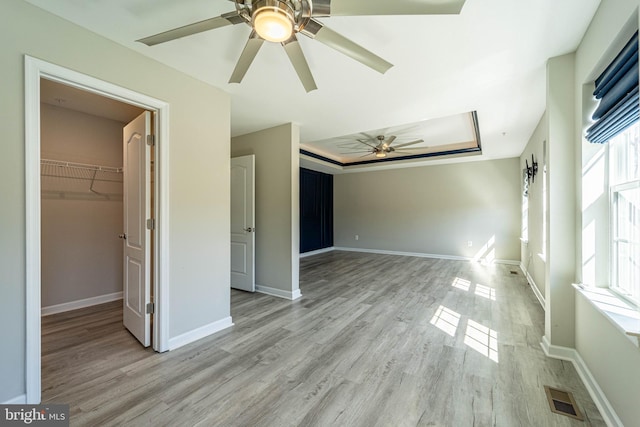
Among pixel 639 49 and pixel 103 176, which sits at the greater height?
pixel 639 49

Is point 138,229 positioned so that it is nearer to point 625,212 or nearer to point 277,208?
point 277,208

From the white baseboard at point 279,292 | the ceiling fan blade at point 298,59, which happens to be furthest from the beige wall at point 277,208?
the ceiling fan blade at point 298,59

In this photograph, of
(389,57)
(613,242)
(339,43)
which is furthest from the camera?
(389,57)

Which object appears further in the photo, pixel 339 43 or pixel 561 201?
pixel 561 201

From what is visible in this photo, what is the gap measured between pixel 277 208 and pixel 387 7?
288cm

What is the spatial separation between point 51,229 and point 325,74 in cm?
367

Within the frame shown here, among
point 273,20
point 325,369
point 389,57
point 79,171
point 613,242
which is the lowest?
point 325,369

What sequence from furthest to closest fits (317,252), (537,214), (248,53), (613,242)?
(317,252) → (537,214) → (613,242) → (248,53)

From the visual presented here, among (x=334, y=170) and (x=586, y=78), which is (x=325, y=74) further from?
(x=334, y=170)

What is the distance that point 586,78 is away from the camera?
72.9 inches

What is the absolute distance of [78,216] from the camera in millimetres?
3307

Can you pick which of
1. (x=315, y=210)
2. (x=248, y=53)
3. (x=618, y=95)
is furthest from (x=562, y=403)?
(x=315, y=210)

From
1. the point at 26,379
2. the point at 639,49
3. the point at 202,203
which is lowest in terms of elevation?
the point at 26,379

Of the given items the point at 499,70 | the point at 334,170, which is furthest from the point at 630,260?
the point at 334,170
